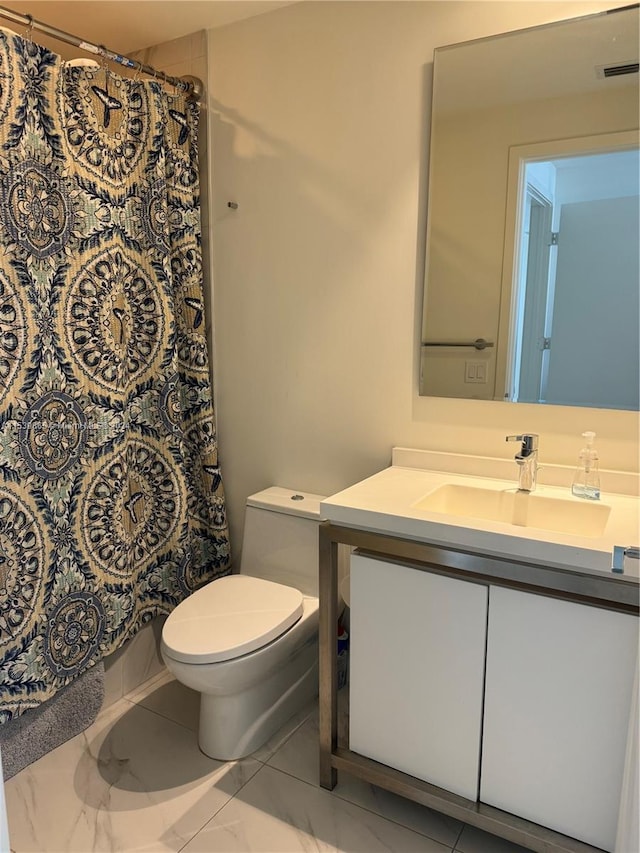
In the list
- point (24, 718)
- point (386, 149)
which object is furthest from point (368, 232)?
point (24, 718)

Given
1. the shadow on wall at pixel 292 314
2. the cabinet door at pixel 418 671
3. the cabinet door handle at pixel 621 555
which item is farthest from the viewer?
the shadow on wall at pixel 292 314

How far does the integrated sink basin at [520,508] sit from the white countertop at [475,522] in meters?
0.02

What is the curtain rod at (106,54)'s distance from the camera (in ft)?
5.61

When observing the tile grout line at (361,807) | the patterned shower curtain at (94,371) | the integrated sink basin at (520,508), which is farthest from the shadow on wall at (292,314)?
the tile grout line at (361,807)

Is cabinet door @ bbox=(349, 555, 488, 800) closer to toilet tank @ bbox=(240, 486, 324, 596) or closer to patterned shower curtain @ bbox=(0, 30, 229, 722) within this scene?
toilet tank @ bbox=(240, 486, 324, 596)

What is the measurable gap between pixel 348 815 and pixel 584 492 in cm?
108

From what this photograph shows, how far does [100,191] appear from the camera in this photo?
193 cm

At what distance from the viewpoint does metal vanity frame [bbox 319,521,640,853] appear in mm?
1341

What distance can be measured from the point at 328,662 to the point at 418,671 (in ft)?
0.92

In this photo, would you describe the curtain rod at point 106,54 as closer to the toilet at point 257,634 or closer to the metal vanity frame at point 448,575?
the toilet at point 257,634

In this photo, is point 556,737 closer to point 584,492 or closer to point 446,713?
point 446,713

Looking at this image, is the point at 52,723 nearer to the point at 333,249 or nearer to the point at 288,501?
the point at 288,501

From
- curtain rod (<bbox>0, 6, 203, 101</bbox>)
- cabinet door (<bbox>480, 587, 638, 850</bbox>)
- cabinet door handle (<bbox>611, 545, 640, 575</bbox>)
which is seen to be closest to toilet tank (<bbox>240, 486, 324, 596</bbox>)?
cabinet door (<bbox>480, 587, 638, 850</bbox>)

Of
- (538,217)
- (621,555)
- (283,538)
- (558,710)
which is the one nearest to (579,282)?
(538,217)
